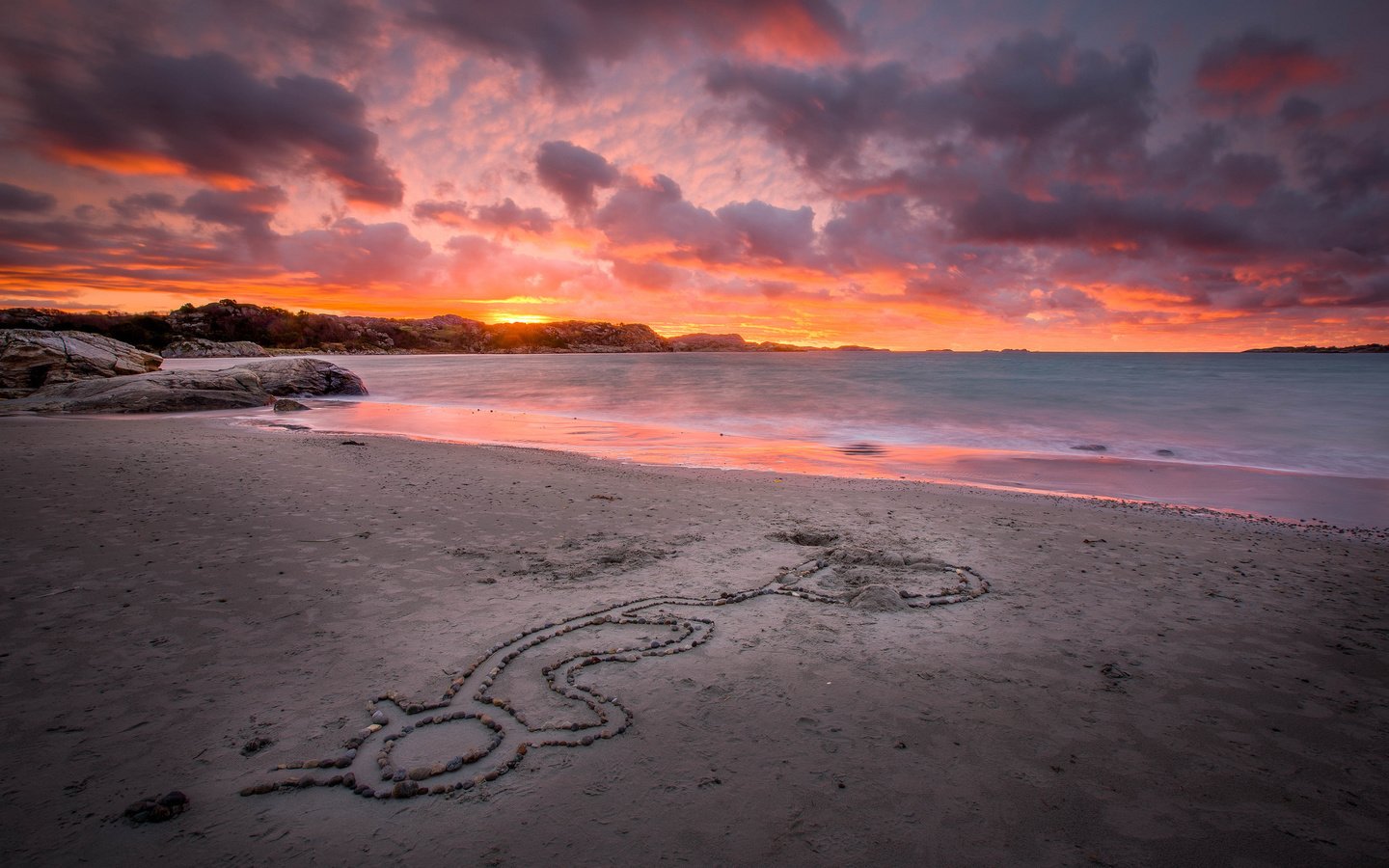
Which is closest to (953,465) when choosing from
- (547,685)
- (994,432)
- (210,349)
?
(994,432)

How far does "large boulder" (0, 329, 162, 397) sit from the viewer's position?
19.6m

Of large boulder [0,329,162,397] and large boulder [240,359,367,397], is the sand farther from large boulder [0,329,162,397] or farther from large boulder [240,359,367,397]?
large boulder [240,359,367,397]

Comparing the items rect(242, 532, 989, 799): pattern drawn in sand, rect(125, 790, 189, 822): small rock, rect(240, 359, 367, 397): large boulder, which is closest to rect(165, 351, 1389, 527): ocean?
rect(240, 359, 367, 397): large boulder

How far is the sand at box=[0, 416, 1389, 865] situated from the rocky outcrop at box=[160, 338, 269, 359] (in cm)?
9121

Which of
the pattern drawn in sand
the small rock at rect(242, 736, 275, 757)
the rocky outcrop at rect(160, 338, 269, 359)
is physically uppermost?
the rocky outcrop at rect(160, 338, 269, 359)

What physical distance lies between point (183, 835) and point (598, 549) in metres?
4.30

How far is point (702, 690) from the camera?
3.87 m

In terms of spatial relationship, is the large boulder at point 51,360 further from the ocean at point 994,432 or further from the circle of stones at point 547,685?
the circle of stones at point 547,685

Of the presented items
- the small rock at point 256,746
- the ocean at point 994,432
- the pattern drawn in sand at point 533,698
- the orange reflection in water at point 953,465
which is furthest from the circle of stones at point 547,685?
the ocean at point 994,432

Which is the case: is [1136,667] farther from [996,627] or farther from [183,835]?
[183,835]

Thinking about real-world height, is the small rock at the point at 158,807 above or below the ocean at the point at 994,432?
below

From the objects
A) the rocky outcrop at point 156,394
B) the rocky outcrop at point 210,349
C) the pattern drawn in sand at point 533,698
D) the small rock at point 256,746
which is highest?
the rocky outcrop at point 210,349

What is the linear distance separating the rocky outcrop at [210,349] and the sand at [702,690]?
91209 millimetres

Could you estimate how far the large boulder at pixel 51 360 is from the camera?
64.3ft
